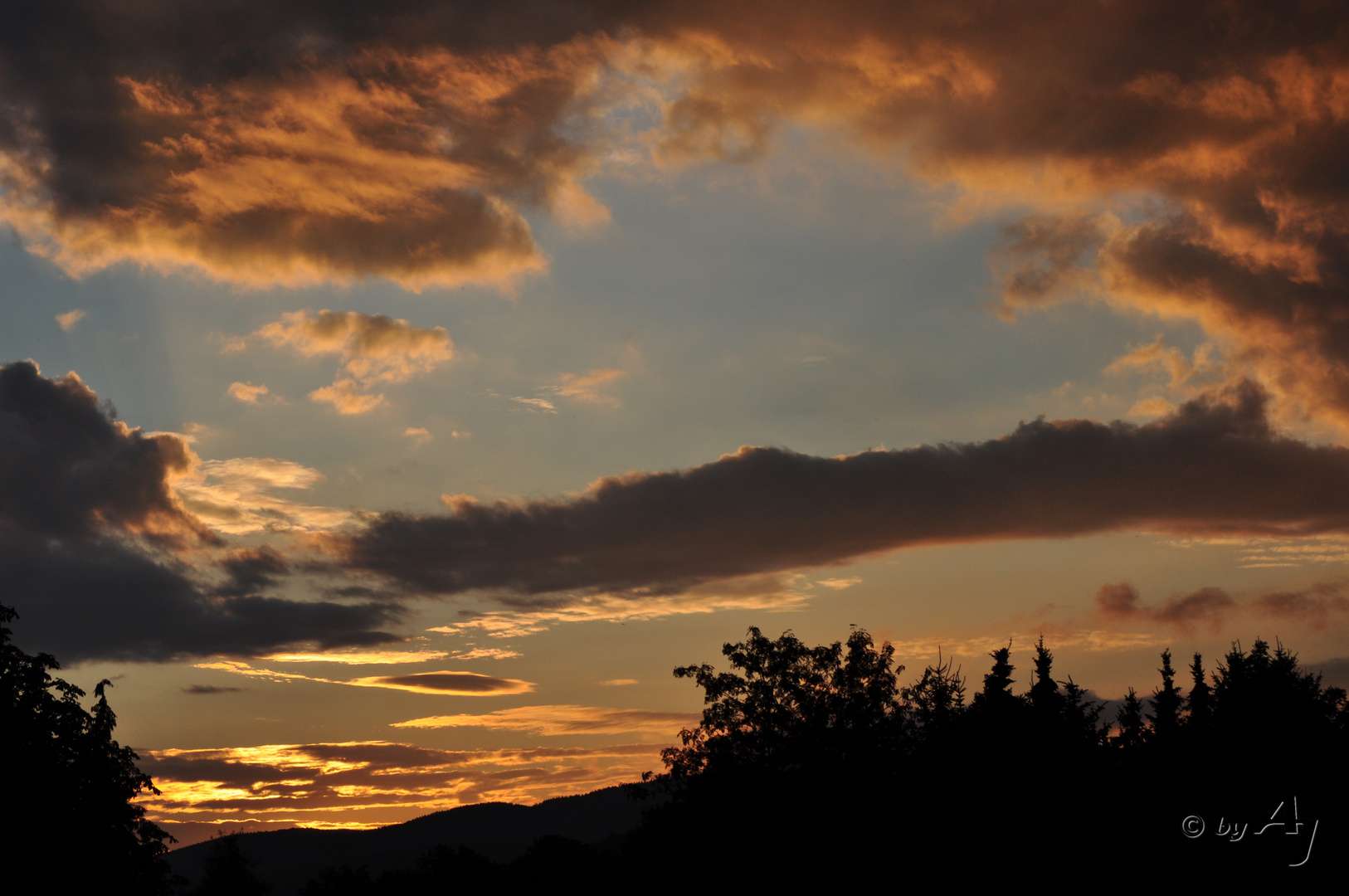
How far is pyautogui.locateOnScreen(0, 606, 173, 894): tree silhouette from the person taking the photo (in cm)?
3909

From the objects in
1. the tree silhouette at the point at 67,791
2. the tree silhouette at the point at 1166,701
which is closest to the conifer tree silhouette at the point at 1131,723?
the tree silhouette at the point at 1166,701

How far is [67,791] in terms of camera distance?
137 feet

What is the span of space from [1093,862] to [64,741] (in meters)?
46.3

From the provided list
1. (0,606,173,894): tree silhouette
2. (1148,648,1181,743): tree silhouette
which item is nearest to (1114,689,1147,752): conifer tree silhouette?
(1148,648,1181,743): tree silhouette

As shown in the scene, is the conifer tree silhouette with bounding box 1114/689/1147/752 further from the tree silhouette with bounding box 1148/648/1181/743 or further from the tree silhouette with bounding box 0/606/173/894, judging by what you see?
the tree silhouette with bounding box 0/606/173/894

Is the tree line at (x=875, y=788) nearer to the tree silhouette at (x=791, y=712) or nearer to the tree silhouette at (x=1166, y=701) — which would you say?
the tree silhouette at (x=791, y=712)

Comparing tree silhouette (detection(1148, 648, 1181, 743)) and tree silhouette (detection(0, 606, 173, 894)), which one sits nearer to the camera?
tree silhouette (detection(0, 606, 173, 894))

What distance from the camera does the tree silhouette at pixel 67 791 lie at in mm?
39094
